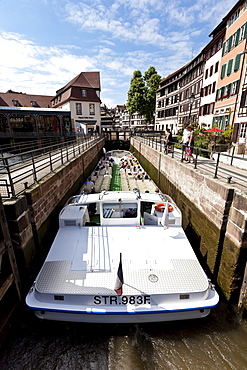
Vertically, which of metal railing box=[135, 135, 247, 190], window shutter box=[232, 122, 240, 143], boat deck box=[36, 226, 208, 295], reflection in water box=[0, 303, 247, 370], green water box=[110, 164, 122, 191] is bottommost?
reflection in water box=[0, 303, 247, 370]

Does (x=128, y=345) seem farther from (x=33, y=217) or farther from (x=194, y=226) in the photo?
(x=194, y=226)

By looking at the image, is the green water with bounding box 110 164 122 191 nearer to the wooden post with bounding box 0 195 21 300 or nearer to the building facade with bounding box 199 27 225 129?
the wooden post with bounding box 0 195 21 300

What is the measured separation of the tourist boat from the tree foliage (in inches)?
1964

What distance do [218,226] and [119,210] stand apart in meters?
3.24

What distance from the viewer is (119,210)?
713 centimetres

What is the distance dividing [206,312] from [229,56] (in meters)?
25.0

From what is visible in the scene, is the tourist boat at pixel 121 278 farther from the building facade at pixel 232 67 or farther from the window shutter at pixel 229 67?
the window shutter at pixel 229 67

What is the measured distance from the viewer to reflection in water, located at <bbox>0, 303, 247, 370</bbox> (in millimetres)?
4473

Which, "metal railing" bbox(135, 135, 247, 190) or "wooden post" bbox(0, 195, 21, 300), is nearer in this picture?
"wooden post" bbox(0, 195, 21, 300)

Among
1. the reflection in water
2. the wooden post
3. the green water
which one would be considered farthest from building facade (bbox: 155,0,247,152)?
the wooden post

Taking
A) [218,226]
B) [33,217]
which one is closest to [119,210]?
[33,217]

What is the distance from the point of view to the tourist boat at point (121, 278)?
456 centimetres

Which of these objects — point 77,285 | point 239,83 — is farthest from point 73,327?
point 239,83

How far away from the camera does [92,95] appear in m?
44.2
